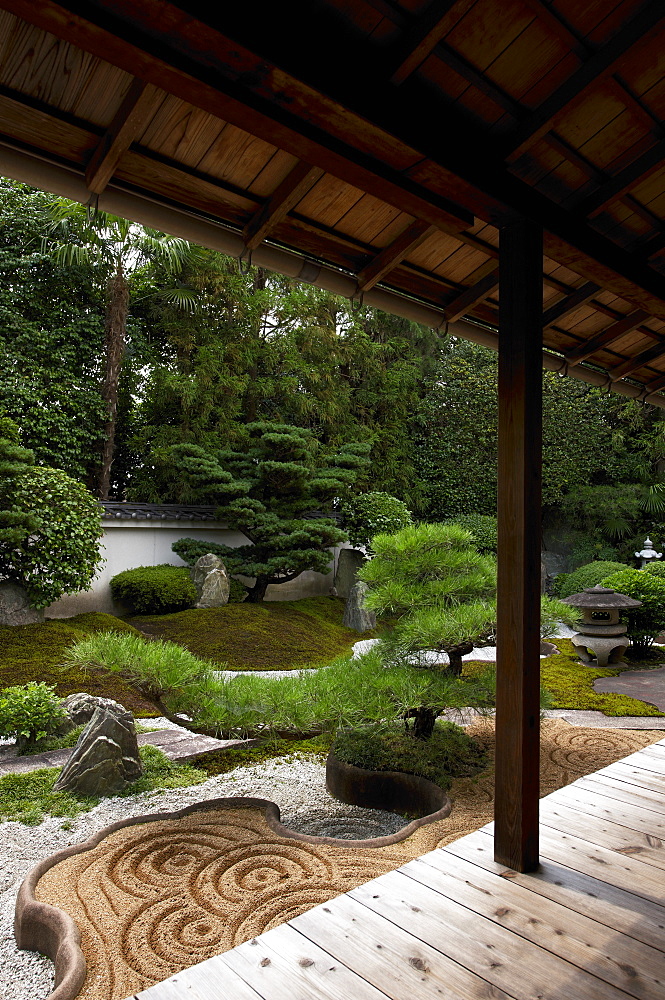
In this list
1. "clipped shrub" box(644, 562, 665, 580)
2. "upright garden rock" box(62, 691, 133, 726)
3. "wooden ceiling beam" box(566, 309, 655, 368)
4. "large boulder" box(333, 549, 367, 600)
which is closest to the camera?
"wooden ceiling beam" box(566, 309, 655, 368)

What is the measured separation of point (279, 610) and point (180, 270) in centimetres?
477

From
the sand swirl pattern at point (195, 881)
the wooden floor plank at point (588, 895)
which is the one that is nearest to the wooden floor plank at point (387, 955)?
the wooden floor plank at point (588, 895)

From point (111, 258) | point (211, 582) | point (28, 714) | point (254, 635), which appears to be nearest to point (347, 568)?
point (211, 582)

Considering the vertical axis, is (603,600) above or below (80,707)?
above

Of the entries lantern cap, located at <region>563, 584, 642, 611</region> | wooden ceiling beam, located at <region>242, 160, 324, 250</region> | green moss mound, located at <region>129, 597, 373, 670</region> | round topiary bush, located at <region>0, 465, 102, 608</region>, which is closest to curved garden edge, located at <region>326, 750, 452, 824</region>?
wooden ceiling beam, located at <region>242, 160, 324, 250</region>

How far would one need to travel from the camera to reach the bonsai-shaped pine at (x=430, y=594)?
3348 millimetres

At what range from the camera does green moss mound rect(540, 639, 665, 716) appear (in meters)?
4.84

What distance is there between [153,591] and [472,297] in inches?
217

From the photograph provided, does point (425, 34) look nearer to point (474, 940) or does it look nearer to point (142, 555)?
point (474, 940)

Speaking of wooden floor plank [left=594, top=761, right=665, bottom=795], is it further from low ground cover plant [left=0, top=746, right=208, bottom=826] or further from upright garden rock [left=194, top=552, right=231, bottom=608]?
upright garden rock [left=194, top=552, right=231, bottom=608]

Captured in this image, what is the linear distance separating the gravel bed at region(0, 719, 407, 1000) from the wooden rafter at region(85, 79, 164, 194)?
2.29 m

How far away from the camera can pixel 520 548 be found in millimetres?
1664

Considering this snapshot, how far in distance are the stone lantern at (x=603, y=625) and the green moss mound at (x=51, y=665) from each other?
410cm

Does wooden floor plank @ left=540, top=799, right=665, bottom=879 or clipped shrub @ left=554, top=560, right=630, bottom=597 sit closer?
wooden floor plank @ left=540, top=799, right=665, bottom=879
